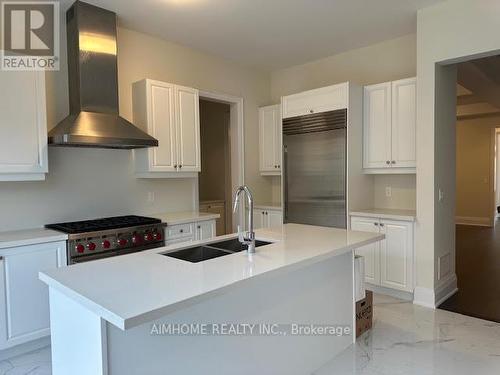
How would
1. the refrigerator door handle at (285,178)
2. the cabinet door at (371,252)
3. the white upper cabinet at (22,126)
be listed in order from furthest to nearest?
the refrigerator door handle at (285,178), the cabinet door at (371,252), the white upper cabinet at (22,126)

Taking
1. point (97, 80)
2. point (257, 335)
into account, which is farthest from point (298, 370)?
point (97, 80)

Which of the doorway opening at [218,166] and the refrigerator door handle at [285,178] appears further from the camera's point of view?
the doorway opening at [218,166]

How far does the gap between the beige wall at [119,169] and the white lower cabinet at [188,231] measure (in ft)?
1.80

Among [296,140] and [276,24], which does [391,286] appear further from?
[276,24]

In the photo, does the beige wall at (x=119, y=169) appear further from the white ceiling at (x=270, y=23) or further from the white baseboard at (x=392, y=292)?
the white baseboard at (x=392, y=292)

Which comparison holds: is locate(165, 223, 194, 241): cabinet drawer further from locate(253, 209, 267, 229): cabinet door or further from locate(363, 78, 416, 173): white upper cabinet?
locate(363, 78, 416, 173): white upper cabinet

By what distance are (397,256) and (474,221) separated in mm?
6366

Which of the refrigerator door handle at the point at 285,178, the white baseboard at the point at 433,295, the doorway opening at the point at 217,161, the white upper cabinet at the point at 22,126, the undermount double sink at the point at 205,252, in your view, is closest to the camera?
the undermount double sink at the point at 205,252

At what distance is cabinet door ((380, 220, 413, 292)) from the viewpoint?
3.51m

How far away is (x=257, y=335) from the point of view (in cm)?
197

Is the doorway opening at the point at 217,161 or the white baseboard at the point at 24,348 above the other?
the doorway opening at the point at 217,161

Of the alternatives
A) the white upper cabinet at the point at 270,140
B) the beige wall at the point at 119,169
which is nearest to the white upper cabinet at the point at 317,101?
the white upper cabinet at the point at 270,140

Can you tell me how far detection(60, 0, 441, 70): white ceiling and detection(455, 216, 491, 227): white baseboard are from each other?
647 centimetres

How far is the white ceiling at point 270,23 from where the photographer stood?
316 cm
